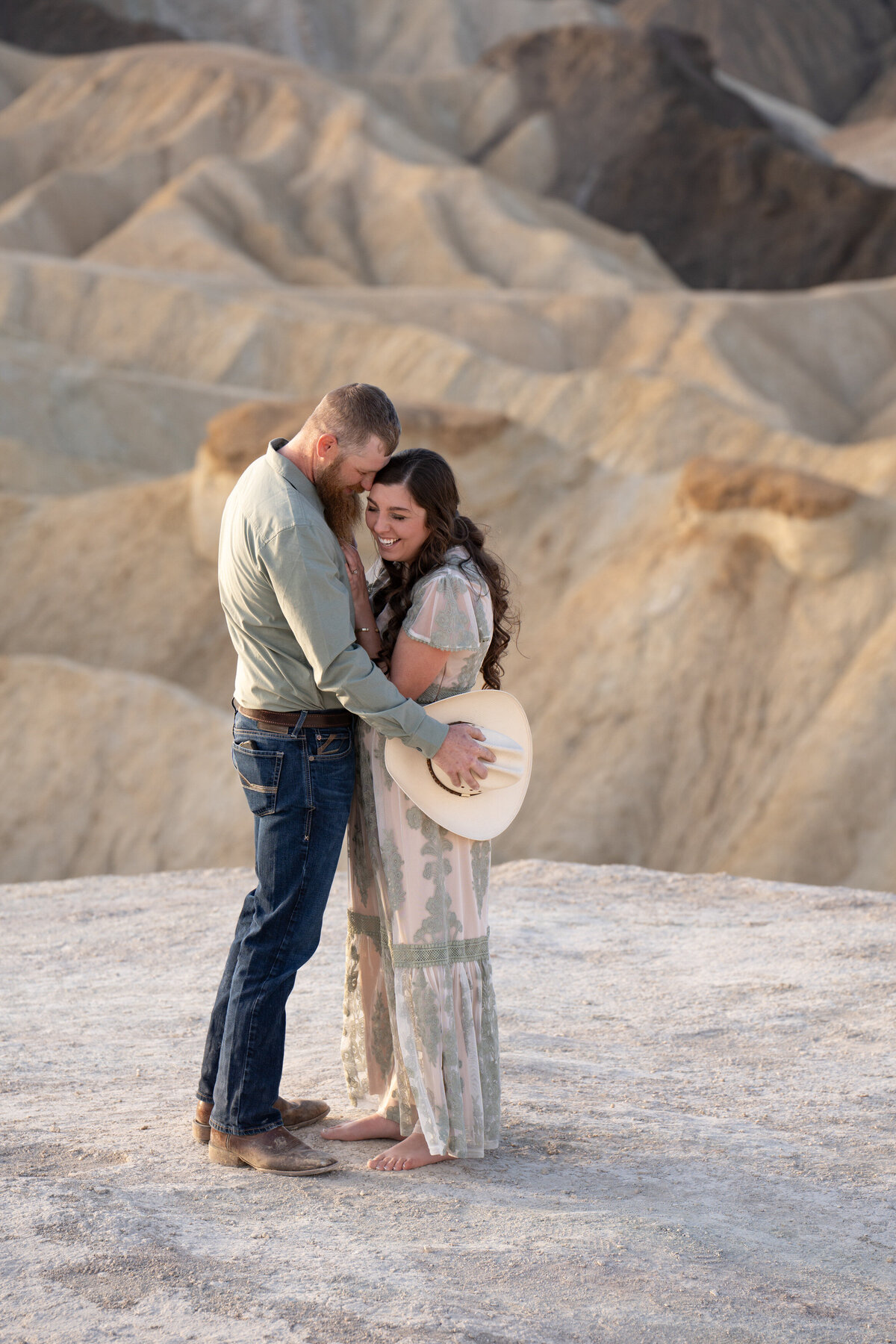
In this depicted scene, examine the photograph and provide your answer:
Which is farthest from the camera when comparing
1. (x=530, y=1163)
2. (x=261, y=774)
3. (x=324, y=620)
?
(x=530, y=1163)

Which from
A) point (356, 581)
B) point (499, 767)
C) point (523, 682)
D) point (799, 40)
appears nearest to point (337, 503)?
point (356, 581)

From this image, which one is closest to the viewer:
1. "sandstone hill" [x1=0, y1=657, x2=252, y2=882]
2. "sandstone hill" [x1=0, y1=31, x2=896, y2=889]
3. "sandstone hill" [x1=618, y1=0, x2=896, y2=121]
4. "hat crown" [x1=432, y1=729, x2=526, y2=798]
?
"hat crown" [x1=432, y1=729, x2=526, y2=798]

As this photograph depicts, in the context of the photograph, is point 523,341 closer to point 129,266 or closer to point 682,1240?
point 129,266

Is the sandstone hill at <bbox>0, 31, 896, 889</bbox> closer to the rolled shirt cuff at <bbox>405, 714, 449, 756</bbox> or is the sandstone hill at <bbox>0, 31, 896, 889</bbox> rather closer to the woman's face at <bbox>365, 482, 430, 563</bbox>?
the woman's face at <bbox>365, 482, 430, 563</bbox>

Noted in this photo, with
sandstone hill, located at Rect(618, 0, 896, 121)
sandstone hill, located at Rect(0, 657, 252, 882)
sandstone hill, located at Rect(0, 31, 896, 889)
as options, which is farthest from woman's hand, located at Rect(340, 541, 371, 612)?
sandstone hill, located at Rect(618, 0, 896, 121)

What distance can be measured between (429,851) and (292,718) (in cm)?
61

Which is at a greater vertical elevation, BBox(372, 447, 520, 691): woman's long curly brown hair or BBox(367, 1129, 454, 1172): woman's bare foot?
BBox(372, 447, 520, 691): woman's long curly brown hair

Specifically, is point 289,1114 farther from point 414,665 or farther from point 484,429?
point 484,429

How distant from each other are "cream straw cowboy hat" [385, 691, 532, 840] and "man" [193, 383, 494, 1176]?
0.32ft

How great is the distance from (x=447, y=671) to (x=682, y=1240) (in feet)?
5.77

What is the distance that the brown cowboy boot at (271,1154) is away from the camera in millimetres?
4238

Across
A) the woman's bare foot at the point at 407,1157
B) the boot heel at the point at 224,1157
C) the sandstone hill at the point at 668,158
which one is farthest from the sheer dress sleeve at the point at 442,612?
the sandstone hill at the point at 668,158

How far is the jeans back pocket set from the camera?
4.15 metres

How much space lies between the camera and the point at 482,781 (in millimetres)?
4305
